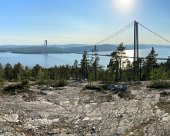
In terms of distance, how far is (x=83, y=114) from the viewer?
50.6 ft

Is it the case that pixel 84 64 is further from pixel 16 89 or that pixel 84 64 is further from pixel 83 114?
pixel 83 114

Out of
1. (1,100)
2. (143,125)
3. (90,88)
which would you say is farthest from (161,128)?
(90,88)

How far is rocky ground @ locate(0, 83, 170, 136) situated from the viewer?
12711 mm

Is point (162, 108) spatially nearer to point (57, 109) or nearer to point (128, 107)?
point (128, 107)

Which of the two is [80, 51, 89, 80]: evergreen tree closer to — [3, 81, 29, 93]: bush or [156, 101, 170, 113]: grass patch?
[3, 81, 29, 93]: bush

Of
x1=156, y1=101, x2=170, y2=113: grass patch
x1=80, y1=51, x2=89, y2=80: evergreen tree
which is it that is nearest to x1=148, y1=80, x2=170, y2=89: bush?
x1=156, y1=101, x2=170, y2=113: grass patch

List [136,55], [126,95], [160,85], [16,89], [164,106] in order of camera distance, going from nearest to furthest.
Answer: [164,106]
[126,95]
[16,89]
[160,85]
[136,55]

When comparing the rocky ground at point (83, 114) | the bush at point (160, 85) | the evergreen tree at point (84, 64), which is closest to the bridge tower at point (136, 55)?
the evergreen tree at point (84, 64)

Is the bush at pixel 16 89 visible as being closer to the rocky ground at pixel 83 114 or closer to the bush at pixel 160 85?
the rocky ground at pixel 83 114

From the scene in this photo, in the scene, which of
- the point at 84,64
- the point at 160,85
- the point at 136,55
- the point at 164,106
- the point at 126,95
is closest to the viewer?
the point at 164,106

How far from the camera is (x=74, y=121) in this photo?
14.1 metres

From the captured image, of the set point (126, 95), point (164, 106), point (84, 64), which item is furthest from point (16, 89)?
point (84, 64)

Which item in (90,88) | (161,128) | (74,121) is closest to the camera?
(161,128)

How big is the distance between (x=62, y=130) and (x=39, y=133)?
918mm
